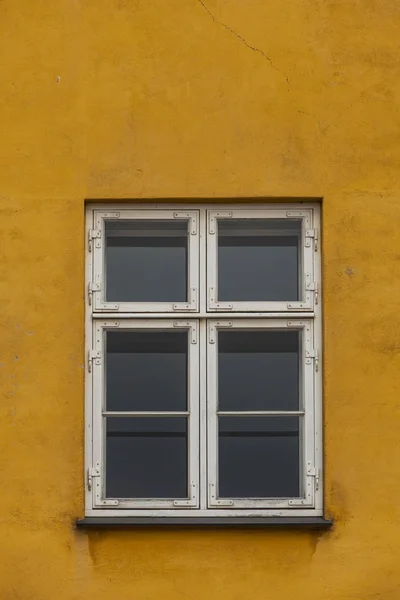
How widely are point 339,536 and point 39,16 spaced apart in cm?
303

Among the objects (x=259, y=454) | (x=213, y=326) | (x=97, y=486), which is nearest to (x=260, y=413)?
(x=259, y=454)

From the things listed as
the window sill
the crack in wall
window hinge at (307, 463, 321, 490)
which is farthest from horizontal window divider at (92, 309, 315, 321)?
the crack in wall

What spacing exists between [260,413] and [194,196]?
1150 millimetres

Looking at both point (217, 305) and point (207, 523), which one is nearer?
point (207, 523)

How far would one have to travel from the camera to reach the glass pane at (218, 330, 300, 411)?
4.91m

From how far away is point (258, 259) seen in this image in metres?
4.98

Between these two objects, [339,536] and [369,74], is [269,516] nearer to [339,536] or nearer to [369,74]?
[339,536]

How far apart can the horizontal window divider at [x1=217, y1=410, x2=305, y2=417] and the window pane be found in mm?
263

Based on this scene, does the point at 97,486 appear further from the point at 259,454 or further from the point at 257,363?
the point at 257,363

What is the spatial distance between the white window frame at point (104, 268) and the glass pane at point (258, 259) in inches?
5.6

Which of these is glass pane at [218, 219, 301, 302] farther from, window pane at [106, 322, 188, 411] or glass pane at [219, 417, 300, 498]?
glass pane at [219, 417, 300, 498]

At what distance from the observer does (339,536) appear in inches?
186

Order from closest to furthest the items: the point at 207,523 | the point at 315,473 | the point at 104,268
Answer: the point at 207,523
the point at 315,473
the point at 104,268

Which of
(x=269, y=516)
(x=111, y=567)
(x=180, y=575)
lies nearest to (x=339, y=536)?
(x=269, y=516)
